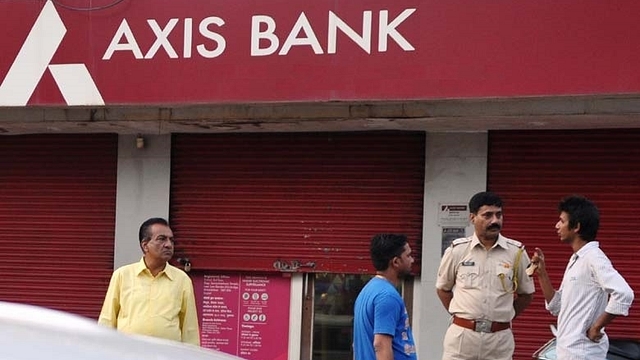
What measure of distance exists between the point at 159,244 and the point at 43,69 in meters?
3.54

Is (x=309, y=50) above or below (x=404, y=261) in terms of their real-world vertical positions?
above

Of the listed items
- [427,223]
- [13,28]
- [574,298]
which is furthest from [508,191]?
[13,28]

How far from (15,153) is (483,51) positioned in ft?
17.2

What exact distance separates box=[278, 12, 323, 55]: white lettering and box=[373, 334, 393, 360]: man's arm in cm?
348

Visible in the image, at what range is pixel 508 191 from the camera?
30.1ft

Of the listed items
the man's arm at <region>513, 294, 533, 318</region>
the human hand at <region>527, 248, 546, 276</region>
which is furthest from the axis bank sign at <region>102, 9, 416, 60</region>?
the human hand at <region>527, 248, 546, 276</region>

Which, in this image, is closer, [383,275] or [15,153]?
[383,275]

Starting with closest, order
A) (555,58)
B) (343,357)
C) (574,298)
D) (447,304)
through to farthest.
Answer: (574,298), (447,304), (555,58), (343,357)

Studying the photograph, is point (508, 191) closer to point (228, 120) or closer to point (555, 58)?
point (555, 58)

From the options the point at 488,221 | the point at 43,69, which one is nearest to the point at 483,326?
the point at 488,221

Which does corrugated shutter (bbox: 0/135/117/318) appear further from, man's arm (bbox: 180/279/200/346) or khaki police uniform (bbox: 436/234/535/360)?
khaki police uniform (bbox: 436/234/535/360)

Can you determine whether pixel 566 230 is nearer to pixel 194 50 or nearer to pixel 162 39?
pixel 194 50

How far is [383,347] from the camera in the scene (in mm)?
5723

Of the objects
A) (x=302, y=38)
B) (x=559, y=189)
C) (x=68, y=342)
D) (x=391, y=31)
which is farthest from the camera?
(x=559, y=189)
